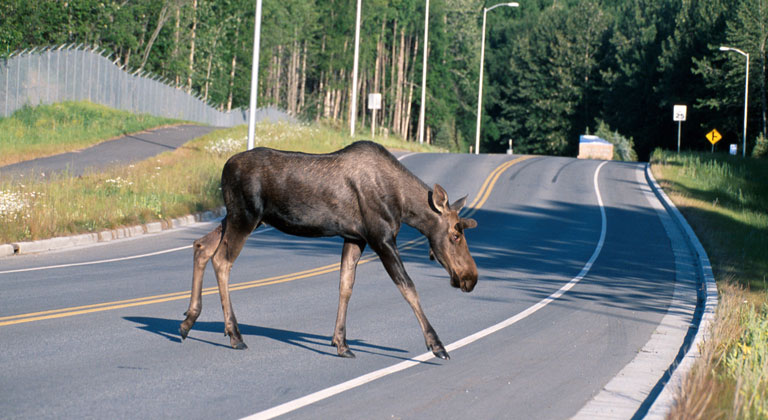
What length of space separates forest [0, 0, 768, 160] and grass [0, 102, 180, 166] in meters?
6.46

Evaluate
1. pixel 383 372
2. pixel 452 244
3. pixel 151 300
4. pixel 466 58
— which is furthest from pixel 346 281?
pixel 466 58

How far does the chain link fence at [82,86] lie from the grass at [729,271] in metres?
22.8

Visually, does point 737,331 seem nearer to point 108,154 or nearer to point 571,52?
point 108,154

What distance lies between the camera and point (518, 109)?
105000 mm

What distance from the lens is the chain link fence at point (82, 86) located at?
4234cm

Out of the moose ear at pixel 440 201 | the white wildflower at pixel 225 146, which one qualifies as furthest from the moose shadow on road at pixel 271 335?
the white wildflower at pixel 225 146

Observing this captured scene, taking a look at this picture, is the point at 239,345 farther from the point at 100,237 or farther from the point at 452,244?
the point at 100,237

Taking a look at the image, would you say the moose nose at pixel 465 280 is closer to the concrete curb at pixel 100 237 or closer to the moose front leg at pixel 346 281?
the moose front leg at pixel 346 281

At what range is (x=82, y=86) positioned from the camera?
1977 inches

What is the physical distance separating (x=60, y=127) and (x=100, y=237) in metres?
24.2

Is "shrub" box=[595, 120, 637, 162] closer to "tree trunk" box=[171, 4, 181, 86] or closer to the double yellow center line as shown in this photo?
"tree trunk" box=[171, 4, 181, 86]

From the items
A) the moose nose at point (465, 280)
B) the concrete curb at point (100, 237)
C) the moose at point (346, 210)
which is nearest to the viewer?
the moose nose at point (465, 280)

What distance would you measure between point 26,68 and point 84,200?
2559 cm

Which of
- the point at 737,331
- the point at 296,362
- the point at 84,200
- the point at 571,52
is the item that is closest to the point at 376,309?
the point at 296,362
